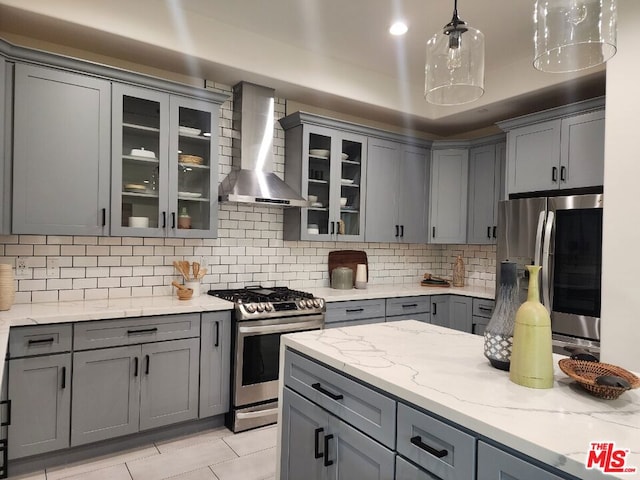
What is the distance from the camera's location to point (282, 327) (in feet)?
11.2

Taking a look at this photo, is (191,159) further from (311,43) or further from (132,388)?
(132,388)

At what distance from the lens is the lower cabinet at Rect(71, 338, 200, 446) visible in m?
2.75

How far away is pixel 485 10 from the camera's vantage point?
3150 mm

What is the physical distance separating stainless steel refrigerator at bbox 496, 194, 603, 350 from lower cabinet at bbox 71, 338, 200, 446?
2.72 m

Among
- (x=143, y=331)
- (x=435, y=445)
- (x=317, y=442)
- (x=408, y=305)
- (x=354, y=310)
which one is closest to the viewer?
(x=435, y=445)

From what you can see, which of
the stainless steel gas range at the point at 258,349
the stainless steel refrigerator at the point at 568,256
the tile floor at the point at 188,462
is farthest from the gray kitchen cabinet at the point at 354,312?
the stainless steel refrigerator at the point at 568,256

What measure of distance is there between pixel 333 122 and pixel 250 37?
1.08 metres

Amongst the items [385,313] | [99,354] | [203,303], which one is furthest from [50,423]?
[385,313]

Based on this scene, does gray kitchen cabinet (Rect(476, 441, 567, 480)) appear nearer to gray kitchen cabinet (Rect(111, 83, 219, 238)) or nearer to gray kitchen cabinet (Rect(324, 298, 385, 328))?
gray kitchen cabinet (Rect(324, 298, 385, 328))

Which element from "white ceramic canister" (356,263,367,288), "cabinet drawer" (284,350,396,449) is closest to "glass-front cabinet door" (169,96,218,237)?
"white ceramic canister" (356,263,367,288)

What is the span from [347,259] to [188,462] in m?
2.54

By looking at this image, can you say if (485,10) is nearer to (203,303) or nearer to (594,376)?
(594,376)

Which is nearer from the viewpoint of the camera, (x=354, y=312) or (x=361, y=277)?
(x=354, y=312)

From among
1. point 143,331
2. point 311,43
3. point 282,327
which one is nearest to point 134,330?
point 143,331
